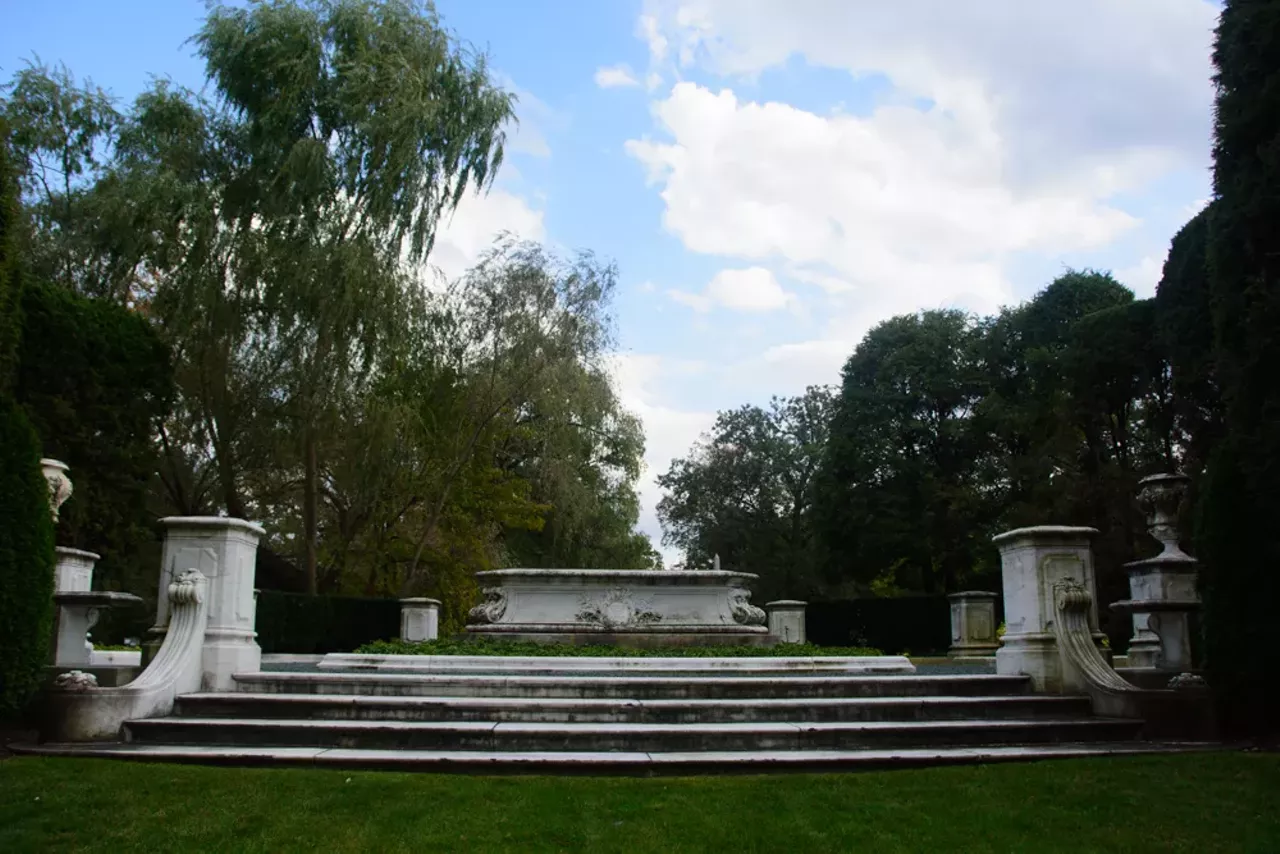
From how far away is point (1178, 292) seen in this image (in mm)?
20422

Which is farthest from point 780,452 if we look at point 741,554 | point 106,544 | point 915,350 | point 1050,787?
point 1050,787

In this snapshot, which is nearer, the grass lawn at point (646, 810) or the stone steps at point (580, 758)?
the grass lawn at point (646, 810)

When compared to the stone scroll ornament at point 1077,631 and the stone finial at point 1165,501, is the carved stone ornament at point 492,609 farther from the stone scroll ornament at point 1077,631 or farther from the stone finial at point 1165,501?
the stone finial at point 1165,501

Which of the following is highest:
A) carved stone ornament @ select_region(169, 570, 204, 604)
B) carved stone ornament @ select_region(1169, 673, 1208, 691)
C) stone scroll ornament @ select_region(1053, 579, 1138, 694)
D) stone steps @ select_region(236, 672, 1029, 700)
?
carved stone ornament @ select_region(169, 570, 204, 604)

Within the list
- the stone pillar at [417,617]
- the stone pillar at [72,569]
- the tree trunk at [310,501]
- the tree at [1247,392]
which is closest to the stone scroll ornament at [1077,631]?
the tree at [1247,392]

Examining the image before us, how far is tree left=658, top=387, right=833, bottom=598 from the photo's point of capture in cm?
3975

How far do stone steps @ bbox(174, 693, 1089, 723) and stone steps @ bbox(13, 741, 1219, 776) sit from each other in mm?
627

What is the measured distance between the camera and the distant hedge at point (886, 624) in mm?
21266

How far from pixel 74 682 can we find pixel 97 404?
8927mm

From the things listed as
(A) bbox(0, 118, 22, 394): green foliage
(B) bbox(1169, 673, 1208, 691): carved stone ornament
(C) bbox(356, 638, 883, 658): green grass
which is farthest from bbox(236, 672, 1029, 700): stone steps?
(A) bbox(0, 118, 22, 394): green foliage

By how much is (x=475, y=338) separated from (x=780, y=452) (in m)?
23.3

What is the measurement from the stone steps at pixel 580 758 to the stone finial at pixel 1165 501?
4.19 meters

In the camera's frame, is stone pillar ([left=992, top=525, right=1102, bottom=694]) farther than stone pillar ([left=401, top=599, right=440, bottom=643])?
No

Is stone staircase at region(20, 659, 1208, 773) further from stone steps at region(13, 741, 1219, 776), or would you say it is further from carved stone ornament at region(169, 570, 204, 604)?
carved stone ornament at region(169, 570, 204, 604)
